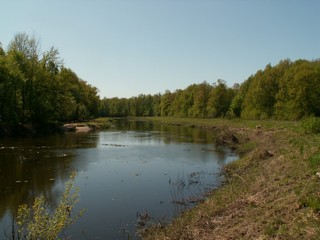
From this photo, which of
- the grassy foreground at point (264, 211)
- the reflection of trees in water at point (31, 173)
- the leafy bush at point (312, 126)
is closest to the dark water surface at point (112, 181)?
the reflection of trees in water at point (31, 173)

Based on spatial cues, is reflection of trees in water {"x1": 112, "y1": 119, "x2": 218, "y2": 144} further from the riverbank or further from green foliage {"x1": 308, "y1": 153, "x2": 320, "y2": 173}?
green foliage {"x1": 308, "y1": 153, "x2": 320, "y2": 173}

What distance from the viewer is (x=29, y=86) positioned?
55562 mm

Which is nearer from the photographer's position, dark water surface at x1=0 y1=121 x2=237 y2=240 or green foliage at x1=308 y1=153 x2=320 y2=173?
green foliage at x1=308 y1=153 x2=320 y2=173

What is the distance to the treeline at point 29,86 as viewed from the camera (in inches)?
1927

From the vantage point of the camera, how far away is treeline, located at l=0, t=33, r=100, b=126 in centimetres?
Result: 4894

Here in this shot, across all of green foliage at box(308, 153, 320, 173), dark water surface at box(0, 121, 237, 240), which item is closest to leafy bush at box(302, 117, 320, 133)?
dark water surface at box(0, 121, 237, 240)

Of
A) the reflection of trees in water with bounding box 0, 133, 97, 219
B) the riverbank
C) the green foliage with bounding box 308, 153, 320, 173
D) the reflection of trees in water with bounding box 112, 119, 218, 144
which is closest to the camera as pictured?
the green foliage with bounding box 308, 153, 320, 173

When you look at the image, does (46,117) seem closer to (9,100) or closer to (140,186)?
(9,100)

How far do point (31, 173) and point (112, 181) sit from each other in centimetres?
588

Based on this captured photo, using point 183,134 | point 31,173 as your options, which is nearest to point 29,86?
point 183,134

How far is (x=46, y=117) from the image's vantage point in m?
57.7

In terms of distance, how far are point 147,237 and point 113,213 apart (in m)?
3.63

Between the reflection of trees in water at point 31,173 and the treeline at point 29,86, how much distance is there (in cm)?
1658

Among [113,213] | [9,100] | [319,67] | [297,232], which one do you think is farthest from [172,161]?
[319,67]
